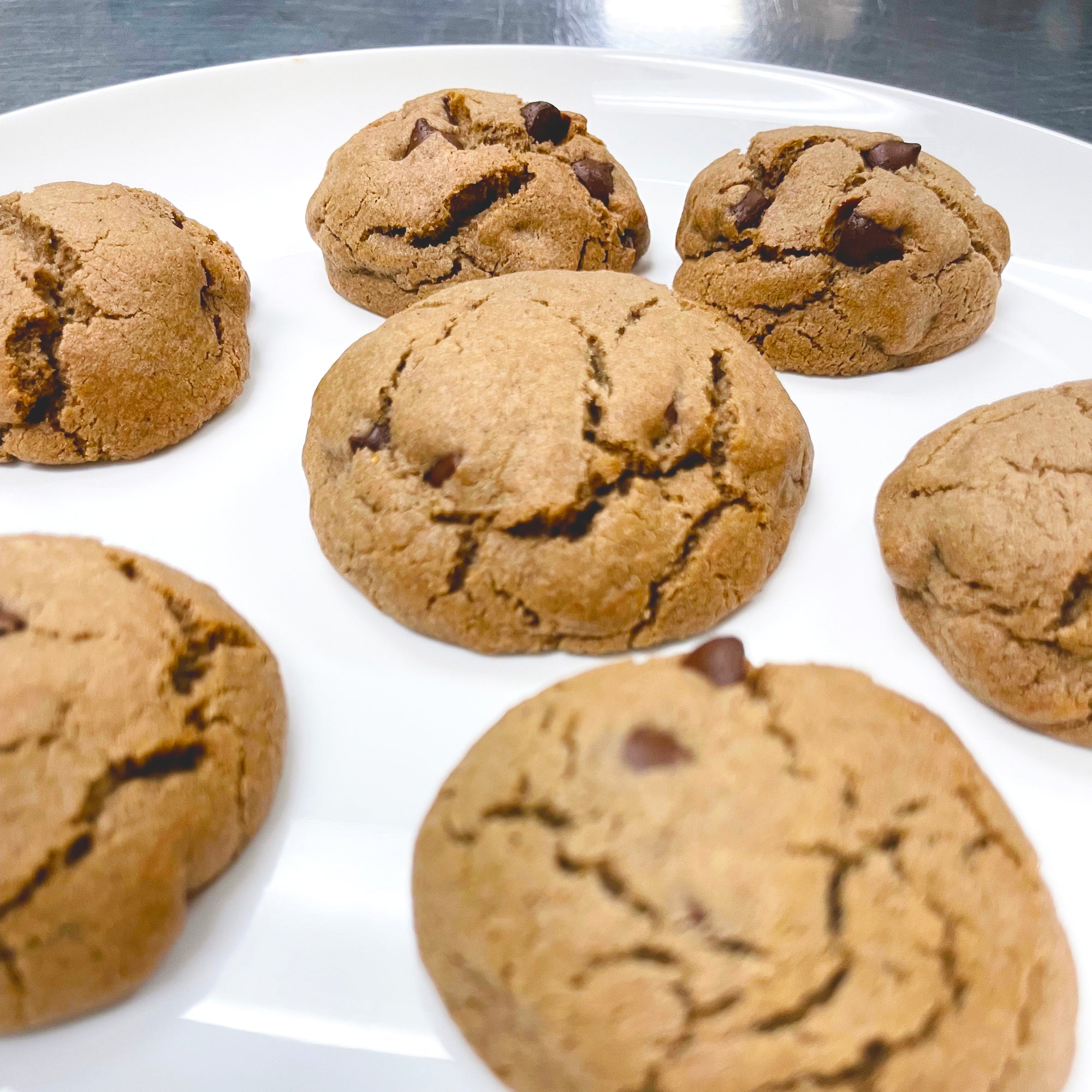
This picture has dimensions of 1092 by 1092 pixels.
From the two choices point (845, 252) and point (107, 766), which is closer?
point (107, 766)

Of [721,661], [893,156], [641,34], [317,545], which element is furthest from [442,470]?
[641,34]

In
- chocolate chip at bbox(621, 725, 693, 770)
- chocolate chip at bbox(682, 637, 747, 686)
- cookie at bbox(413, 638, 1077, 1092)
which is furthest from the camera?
chocolate chip at bbox(682, 637, 747, 686)

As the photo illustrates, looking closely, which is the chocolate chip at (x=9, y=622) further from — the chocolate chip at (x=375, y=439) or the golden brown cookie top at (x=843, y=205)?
the golden brown cookie top at (x=843, y=205)

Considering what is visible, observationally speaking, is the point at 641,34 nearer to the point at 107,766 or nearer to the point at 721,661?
the point at 721,661

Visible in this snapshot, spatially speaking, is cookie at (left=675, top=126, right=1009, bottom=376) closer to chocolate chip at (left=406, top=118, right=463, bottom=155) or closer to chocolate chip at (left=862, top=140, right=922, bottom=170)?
chocolate chip at (left=862, top=140, right=922, bottom=170)

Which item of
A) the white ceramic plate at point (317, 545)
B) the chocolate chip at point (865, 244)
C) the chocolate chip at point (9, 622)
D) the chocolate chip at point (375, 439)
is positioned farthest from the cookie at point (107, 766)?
the chocolate chip at point (865, 244)

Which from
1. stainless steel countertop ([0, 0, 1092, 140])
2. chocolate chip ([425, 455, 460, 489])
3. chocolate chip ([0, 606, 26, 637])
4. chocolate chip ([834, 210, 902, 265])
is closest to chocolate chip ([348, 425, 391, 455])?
chocolate chip ([425, 455, 460, 489])
